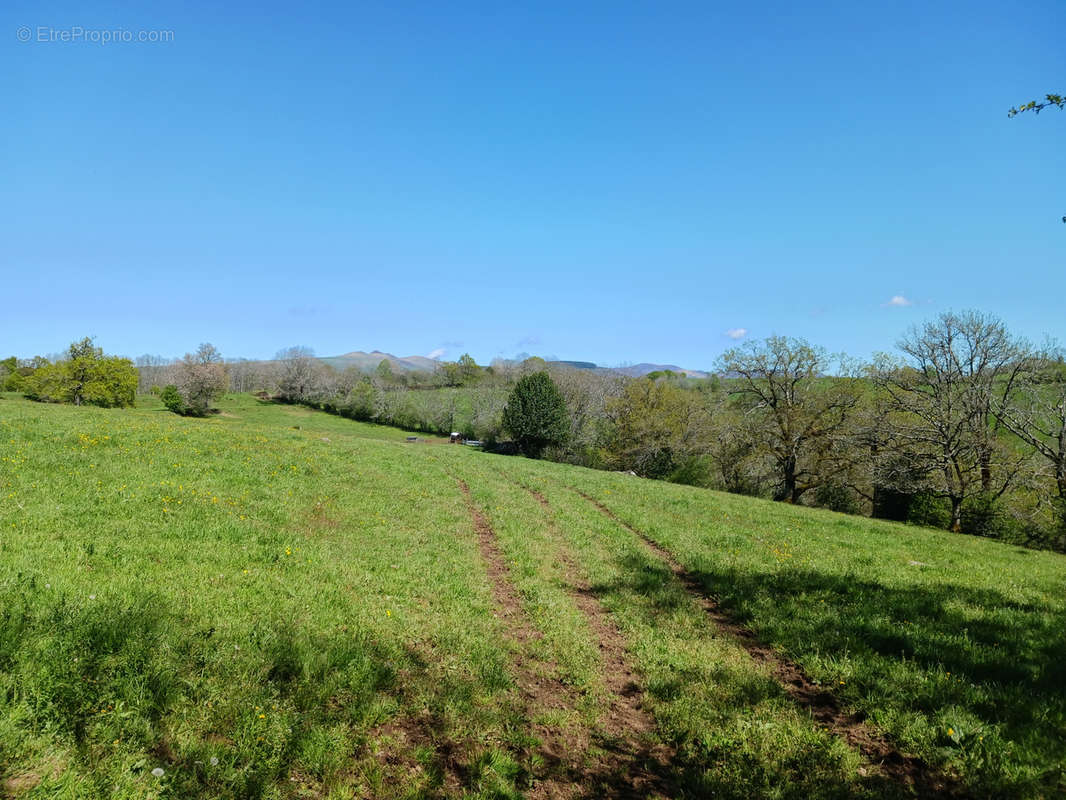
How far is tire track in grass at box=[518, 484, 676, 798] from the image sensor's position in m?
5.03

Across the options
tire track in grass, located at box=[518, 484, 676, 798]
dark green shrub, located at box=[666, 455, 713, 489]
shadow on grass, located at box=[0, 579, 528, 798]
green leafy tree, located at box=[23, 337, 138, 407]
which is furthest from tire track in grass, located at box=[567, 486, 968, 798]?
green leafy tree, located at box=[23, 337, 138, 407]

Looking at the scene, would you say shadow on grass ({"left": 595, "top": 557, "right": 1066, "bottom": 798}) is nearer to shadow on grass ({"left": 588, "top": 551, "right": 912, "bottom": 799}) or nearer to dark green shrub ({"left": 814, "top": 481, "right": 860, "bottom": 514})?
shadow on grass ({"left": 588, "top": 551, "right": 912, "bottom": 799})

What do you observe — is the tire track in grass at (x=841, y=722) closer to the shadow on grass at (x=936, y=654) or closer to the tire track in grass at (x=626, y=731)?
the shadow on grass at (x=936, y=654)

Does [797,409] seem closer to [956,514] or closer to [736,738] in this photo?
[956,514]

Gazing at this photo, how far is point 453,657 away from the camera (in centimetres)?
698

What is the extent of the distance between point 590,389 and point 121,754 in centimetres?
7204

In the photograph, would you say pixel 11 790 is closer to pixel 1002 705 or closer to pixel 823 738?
pixel 823 738

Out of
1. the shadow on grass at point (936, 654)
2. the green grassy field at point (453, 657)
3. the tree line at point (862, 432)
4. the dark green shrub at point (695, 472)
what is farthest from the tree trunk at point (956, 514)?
the shadow on grass at point (936, 654)

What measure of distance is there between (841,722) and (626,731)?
2765mm

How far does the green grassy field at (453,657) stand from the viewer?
461 centimetres

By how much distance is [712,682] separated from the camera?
271 inches

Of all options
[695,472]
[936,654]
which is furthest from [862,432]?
[936,654]

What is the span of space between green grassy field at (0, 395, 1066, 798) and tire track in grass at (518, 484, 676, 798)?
40 mm

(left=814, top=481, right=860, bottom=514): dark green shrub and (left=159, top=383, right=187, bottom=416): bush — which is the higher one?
(left=159, top=383, right=187, bottom=416): bush
